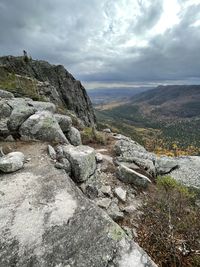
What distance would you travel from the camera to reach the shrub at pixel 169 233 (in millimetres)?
8602

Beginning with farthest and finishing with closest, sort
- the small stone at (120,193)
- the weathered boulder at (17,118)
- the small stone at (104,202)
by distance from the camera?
1. the weathered boulder at (17,118)
2. the small stone at (120,193)
3. the small stone at (104,202)

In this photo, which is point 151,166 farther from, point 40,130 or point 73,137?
point 40,130

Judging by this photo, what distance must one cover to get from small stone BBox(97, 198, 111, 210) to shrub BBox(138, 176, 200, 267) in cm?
203

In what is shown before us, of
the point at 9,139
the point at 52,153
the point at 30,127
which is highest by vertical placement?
the point at 30,127

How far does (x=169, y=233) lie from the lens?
30.7 feet

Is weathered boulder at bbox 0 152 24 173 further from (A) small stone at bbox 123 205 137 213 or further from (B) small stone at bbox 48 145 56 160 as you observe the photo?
(A) small stone at bbox 123 205 137 213

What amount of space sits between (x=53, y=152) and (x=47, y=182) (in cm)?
333

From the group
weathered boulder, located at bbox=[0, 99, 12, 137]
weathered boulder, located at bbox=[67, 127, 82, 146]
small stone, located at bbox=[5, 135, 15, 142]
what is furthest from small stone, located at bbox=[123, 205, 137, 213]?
weathered boulder, located at bbox=[0, 99, 12, 137]

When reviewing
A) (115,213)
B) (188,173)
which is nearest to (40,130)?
(115,213)

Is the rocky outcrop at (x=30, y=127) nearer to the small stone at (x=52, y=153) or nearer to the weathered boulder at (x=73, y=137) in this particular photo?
the small stone at (x=52, y=153)

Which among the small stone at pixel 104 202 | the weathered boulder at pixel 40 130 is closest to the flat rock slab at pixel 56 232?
the small stone at pixel 104 202

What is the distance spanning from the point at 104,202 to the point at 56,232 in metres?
4.81

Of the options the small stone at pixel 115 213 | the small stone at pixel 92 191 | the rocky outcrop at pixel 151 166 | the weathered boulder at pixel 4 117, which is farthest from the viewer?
the rocky outcrop at pixel 151 166

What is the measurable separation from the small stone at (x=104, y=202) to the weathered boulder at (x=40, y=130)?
569 cm
